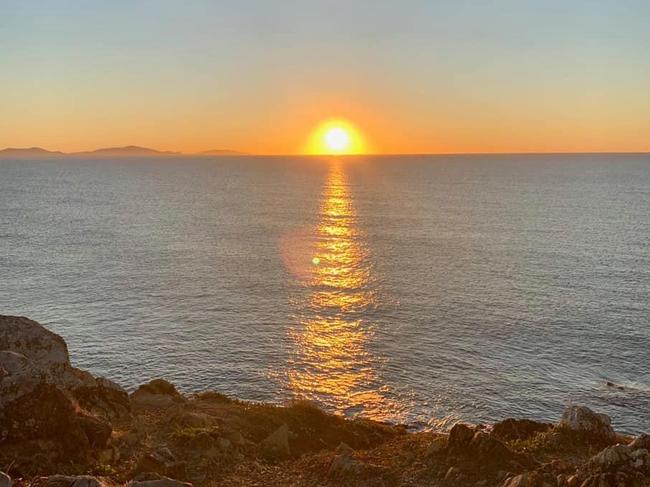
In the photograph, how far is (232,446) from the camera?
90.7 ft

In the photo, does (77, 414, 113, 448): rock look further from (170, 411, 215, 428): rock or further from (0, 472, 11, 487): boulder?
(0, 472, 11, 487): boulder

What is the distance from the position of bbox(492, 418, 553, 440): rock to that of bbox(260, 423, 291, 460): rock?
447 inches

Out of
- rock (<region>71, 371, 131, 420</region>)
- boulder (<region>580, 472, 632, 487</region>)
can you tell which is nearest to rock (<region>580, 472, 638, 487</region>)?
boulder (<region>580, 472, 632, 487</region>)

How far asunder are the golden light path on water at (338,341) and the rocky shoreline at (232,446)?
801 inches

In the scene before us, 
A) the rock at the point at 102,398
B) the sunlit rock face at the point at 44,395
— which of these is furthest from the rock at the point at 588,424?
the rock at the point at 102,398

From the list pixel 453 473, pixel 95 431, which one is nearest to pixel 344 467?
pixel 453 473

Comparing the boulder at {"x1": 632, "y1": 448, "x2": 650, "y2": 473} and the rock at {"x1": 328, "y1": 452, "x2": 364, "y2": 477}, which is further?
the rock at {"x1": 328, "y1": 452, "x2": 364, "y2": 477}

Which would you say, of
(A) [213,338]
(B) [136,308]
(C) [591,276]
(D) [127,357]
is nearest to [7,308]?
(B) [136,308]

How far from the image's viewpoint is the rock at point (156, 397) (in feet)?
115

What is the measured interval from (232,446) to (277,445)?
2556 millimetres

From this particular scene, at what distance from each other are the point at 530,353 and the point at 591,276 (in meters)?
39.3

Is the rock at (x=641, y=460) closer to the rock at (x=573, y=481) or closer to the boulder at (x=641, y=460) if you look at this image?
the boulder at (x=641, y=460)

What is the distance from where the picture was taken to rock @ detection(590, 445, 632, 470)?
64.8 ft

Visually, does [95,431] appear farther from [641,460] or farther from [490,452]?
[641,460]
